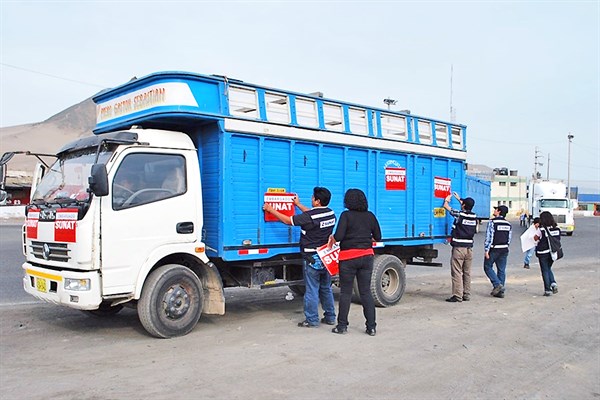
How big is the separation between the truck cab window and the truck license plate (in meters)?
1.34

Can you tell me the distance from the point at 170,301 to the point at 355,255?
2412mm

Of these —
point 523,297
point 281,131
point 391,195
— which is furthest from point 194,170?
point 523,297

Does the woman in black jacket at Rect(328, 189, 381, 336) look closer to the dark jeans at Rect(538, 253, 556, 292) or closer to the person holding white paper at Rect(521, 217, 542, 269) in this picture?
the dark jeans at Rect(538, 253, 556, 292)

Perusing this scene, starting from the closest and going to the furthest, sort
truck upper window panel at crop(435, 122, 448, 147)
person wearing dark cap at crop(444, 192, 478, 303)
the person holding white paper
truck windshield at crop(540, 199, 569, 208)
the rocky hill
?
person wearing dark cap at crop(444, 192, 478, 303)
truck upper window panel at crop(435, 122, 448, 147)
the person holding white paper
truck windshield at crop(540, 199, 569, 208)
the rocky hill

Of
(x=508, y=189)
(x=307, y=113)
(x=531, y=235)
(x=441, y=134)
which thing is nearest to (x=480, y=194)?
(x=531, y=235)

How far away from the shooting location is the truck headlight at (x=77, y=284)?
599 cm

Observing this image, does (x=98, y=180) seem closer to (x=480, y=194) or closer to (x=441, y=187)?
(x=441, y=187)

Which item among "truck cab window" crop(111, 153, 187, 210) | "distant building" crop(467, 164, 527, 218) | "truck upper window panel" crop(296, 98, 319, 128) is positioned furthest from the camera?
"distant building" crop(467, 164, 527, 218)

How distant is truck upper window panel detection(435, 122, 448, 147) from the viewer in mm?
10461

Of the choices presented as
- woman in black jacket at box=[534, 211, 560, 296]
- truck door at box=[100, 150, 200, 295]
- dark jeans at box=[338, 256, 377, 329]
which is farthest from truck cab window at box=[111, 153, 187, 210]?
woman in black jacket at box=[534, 211, 560, 296]

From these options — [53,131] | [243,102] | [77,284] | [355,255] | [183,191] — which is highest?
[53,131]

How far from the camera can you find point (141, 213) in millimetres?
6391

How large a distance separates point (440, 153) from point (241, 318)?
200 inches

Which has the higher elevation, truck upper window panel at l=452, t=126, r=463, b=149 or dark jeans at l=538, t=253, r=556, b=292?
truck upper window panel at l=452, t=126, r=463, b=149
